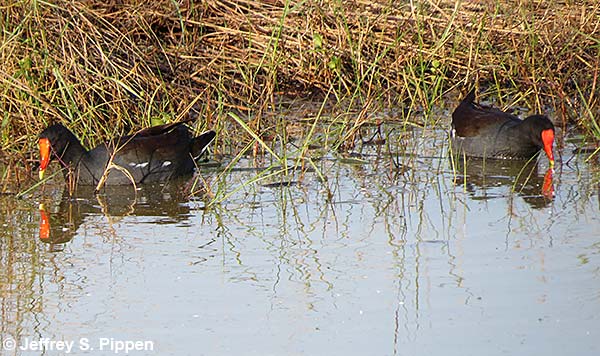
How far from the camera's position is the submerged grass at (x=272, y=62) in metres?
8.49

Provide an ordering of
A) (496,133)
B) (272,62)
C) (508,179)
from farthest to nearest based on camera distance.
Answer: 1. (272,62)
2. (496,133)
3. (508,179)

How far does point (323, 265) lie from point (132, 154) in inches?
97.9

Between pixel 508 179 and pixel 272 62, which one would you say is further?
pixel 272 62

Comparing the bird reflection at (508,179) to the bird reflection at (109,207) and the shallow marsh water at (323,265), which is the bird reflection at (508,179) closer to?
the shallow marsh water at (323,265)

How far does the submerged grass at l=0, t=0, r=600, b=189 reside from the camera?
27.9 ft

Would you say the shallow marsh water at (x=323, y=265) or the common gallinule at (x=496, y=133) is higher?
the common gallinule at (x=496, y=133)

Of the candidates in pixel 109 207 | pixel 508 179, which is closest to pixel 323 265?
pixel 109 207

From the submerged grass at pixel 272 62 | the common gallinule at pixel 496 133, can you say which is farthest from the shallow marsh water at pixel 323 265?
the submerged grass at pixel 272 62

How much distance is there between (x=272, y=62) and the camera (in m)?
8.84

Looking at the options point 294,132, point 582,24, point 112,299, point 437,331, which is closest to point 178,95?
point 294,132

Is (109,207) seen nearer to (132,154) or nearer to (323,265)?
(132,154)

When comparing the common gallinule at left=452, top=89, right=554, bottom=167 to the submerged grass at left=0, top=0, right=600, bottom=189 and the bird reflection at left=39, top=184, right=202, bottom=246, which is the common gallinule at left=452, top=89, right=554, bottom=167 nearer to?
the submerged grass at left=0, top=0, right=600, bottom=189

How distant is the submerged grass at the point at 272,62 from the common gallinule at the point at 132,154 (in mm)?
364

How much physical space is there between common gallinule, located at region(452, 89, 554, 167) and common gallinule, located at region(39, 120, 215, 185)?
69.9 inches
